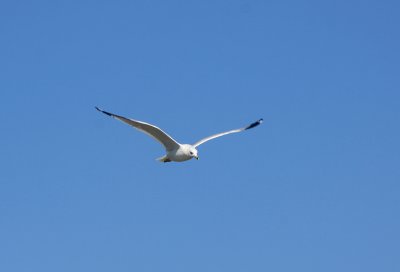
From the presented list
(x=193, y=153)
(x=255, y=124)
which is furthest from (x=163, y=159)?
(x=255, y=124)

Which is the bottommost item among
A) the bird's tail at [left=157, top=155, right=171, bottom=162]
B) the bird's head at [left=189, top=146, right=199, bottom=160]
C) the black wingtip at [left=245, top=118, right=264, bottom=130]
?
the bird's head at [left=189, top=146, right=199, bottom=160]

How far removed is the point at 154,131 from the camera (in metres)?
30.2

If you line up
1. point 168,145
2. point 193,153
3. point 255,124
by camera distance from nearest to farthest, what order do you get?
point 193,153, point 168,145, point 255,124

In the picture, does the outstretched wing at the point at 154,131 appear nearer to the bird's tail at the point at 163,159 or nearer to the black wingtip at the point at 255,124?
the bird's tail at the point at 163,159

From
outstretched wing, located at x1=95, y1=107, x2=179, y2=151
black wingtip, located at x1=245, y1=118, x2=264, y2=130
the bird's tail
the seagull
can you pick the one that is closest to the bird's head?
the seagull

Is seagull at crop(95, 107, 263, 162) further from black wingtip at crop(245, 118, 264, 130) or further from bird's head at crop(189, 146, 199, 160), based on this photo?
black wingtip at crop(245, 118, 264, 130)

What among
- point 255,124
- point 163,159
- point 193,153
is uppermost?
point 255,124

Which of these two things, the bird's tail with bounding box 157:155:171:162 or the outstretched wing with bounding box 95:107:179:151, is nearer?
the outstretched wing with bounding box 95:107:179:151

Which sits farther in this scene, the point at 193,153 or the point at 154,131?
the point at 193,153

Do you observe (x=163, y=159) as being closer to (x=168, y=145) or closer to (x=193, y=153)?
(x=168, y=145)

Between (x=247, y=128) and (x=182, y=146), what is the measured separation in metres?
4.70

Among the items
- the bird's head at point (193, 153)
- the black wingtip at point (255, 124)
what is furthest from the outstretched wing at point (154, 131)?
the black wingtip at point (255, 124)

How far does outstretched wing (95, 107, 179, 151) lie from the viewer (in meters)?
29.2

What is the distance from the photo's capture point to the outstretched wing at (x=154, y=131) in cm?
2925
